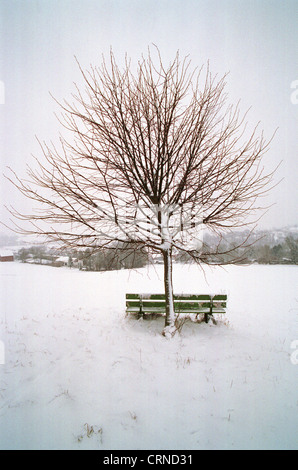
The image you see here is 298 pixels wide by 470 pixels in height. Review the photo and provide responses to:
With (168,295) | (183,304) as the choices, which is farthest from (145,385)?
(183,304)

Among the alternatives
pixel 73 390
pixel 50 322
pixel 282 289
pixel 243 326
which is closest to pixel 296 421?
pixel 243 326

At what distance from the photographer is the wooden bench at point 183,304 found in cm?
554

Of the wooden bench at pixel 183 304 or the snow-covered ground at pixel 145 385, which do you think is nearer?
the snow-covered ground at pixel 145 385

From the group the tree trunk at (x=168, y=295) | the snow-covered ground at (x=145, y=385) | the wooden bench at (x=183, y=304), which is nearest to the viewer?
the snow-covered ground at (x=145, y=385)

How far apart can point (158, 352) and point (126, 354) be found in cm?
69

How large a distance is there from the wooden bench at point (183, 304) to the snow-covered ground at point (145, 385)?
1.29 ft

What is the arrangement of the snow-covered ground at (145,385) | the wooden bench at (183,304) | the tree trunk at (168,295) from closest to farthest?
the snow-covered ground at (145,385), the tree trunk at (168,295), the wooden bench at (183,304)

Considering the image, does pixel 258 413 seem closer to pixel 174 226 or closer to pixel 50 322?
pixel 174 226

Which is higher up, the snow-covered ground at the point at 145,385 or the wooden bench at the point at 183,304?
the wooden bench at the point at 183,304

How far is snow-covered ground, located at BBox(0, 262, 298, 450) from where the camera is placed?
2695 millimetres

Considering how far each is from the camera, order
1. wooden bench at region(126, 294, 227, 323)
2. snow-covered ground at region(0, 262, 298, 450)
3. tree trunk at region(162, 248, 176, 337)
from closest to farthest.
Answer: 1. snow-covered ground at region(0, 262, 298, 450)
2. tree trunk at region(162, 248, 176, 337)
3. wooden bench at region(126, 294, 227, 323)

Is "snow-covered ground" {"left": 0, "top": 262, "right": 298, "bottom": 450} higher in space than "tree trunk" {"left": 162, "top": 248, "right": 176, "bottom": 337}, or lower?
lower

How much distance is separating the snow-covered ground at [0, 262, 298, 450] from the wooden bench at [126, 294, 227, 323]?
0.39 metres

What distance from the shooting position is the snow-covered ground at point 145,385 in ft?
8.84
